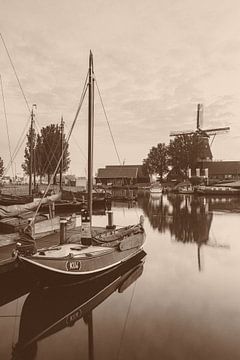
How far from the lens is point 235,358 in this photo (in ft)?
31.9

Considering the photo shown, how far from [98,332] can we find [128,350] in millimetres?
1663

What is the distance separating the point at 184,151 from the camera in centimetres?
11856

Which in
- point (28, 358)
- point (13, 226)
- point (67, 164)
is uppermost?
point (67, 164)

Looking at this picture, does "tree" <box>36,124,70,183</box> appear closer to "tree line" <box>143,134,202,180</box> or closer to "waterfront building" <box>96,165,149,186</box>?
"waterfront building" <box>96,165,149,186</box>

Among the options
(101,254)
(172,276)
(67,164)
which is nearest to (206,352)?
(101,254)

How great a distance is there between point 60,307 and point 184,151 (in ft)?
357

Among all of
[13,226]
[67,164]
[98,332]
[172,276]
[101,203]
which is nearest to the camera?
[98,332]

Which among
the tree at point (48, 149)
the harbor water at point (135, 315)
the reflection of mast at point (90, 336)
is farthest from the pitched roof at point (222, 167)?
the reflection of mast at point (90, 336)

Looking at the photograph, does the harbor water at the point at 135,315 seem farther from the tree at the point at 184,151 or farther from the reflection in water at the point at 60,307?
the tree at the point at 184,151

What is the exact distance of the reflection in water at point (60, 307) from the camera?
1107 centimetres

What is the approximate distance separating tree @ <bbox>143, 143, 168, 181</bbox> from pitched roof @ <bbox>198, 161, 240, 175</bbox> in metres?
18.1

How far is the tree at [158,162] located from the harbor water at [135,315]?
370 feet

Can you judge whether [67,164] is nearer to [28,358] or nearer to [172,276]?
[172,276]

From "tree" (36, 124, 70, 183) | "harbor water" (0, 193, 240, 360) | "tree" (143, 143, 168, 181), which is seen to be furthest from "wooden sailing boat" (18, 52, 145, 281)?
"tree" (143, 143, 168, 181)
